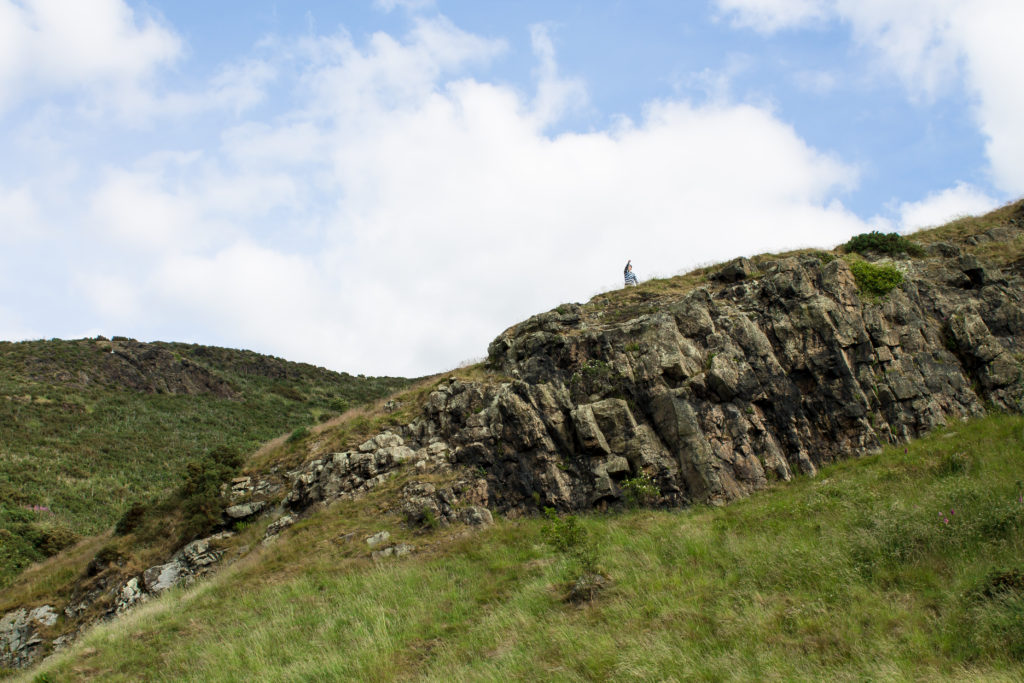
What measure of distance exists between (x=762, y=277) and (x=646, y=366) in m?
6.10

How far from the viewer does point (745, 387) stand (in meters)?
15.2

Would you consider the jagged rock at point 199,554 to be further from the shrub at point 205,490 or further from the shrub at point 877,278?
the shrub at point 877,278

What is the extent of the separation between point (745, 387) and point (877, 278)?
696 centimetres

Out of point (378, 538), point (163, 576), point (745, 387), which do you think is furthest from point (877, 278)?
point (163, 576)

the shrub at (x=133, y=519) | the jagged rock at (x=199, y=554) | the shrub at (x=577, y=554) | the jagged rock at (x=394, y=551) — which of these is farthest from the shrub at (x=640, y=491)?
the shrub at (x=133, y=519)

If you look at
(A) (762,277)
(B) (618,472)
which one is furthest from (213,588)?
(A) (762,277)

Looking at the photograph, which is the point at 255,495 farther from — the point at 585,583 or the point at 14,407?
the point at 14,407

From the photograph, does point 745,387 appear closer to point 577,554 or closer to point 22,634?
point 577,554

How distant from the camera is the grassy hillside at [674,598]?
6844 mm

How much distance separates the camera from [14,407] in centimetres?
4238

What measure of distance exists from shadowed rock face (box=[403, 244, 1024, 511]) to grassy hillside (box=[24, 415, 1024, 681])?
1134 mm

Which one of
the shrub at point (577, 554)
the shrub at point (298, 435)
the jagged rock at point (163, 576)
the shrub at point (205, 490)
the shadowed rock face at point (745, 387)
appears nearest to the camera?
the shrub at point (577, 554)

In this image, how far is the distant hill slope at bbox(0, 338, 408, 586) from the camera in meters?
30.0

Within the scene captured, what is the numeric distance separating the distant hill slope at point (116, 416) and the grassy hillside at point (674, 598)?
9575mm
